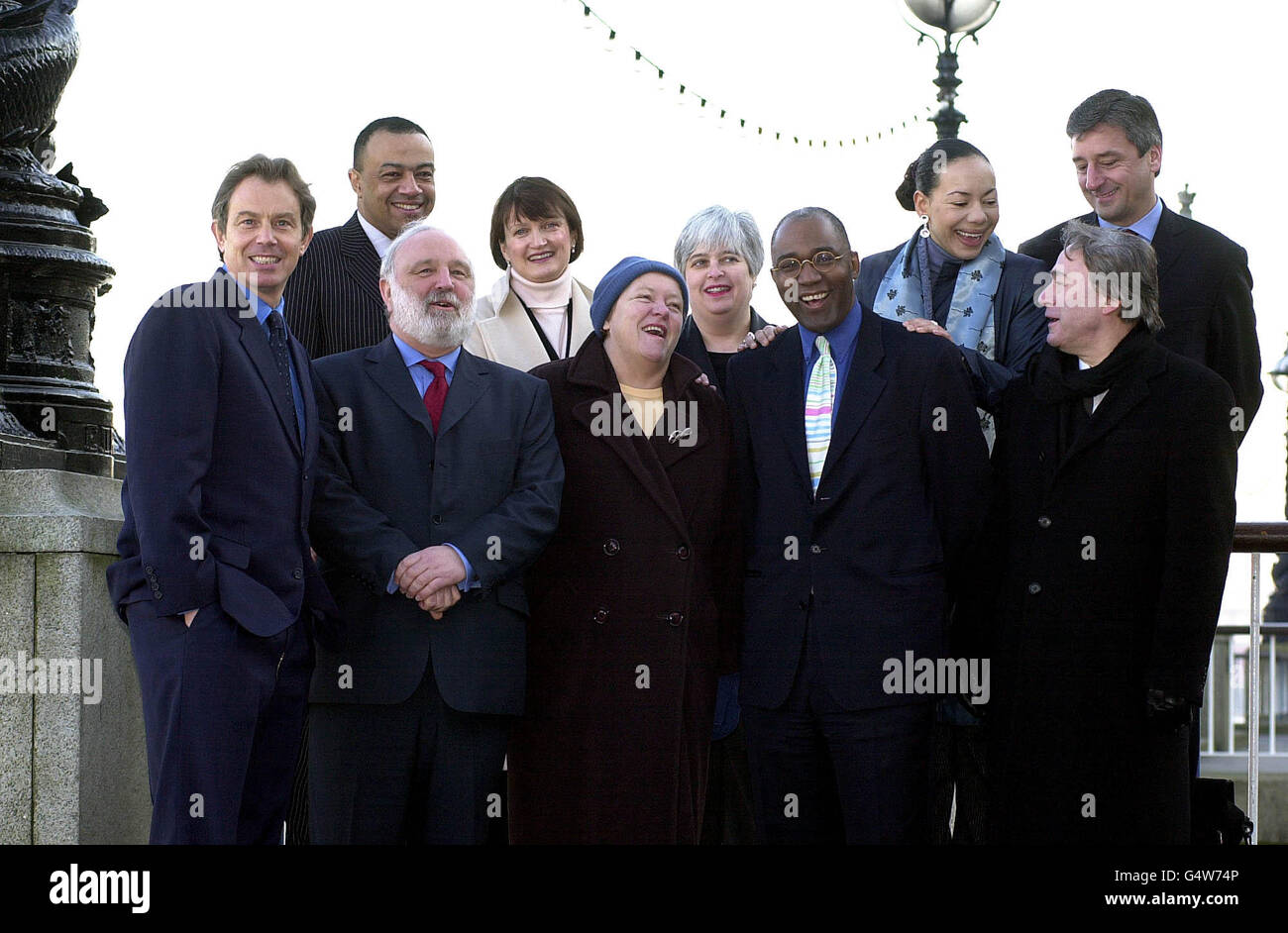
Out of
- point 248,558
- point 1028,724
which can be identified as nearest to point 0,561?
point 248,558

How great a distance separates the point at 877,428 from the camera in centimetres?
511

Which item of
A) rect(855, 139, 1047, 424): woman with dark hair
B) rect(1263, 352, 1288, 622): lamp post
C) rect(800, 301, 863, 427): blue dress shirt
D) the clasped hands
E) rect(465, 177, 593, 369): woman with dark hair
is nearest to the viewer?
the clasped hands

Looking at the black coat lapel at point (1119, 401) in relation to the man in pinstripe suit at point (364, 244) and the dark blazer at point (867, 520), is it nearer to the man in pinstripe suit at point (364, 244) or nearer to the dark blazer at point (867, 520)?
the dark blazer at point (867, 520)

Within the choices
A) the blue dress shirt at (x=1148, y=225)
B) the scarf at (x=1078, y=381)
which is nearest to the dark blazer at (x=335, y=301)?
the scarf at (x=1078, y=381)

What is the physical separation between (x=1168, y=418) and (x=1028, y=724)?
1044 mm

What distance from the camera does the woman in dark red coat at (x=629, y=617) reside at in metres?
5.01

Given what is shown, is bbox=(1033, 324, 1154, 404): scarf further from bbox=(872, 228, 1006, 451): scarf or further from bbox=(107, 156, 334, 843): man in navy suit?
bbox=(107, 156, 334, 843): man in navy suit

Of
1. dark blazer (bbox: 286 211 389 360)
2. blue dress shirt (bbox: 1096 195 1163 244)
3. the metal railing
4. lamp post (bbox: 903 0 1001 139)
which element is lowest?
the metal railing

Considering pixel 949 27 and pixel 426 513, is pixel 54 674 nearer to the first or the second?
pixel 426 513

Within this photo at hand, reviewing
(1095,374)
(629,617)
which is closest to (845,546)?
(629,617)

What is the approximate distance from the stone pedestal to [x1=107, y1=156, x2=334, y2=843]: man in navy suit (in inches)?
36.6

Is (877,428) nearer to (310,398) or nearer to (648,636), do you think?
(648,636)

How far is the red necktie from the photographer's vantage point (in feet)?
16.5

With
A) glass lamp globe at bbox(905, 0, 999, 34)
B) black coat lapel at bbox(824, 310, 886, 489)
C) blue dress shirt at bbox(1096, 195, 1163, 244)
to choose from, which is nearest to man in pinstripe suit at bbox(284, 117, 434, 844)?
black coat lapel at bbox(824, 310, 886, 489)
